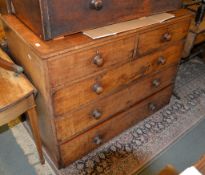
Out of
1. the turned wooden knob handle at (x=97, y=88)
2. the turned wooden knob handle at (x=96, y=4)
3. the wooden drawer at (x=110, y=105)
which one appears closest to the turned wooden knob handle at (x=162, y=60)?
the wooden drawer at (x=110, y=105)

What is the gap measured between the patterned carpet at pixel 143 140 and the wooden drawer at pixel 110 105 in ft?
0.95

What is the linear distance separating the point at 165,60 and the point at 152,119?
0.56 metres

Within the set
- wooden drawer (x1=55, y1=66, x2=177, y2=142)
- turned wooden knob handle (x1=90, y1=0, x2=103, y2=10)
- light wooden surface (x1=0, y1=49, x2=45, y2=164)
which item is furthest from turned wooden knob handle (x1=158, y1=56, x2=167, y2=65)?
light wooden surface (x1=0, y1=49, x2=45, y2=164)

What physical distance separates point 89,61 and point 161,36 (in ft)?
1.78

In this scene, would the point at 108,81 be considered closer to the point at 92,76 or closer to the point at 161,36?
the point at 92,76

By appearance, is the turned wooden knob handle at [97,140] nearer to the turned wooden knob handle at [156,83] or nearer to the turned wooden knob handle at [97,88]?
the turned wooden knob handle at [97,88]

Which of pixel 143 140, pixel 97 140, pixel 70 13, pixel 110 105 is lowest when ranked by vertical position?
pixel 143 140

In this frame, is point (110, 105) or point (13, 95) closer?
point (13, 95)

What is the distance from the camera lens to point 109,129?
5.13ft

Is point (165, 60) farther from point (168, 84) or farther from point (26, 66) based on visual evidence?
point (26, 66)

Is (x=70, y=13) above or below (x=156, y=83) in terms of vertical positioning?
above

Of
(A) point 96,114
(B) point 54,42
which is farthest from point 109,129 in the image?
(B) point 54,42

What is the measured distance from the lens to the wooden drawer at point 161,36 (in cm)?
129

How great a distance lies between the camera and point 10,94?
1.08 metres
